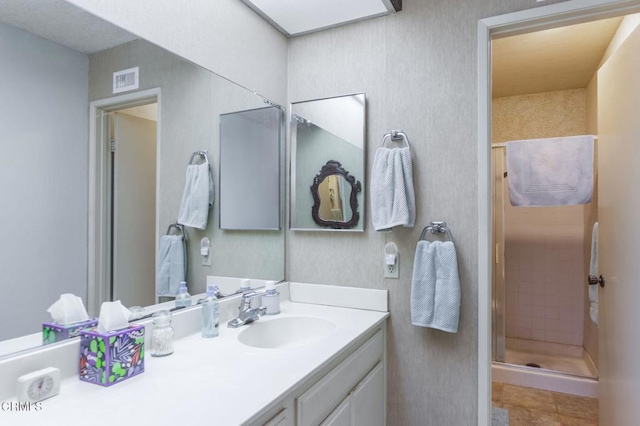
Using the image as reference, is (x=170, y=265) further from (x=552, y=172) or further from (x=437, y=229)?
(x=552, y=172)

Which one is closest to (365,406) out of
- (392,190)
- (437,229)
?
(437,229)

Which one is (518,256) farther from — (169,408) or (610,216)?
(169,408)

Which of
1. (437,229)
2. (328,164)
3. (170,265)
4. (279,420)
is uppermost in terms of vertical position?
(328,164)

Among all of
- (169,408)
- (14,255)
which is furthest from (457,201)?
(14,255)

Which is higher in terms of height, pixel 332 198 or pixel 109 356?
pixel 332 198

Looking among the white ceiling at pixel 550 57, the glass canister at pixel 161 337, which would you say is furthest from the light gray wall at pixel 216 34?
the white ceiling at pixel 550 57

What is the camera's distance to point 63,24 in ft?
3.35

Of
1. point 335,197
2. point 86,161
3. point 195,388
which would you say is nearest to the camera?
point 195,388

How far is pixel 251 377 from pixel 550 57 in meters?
2.93

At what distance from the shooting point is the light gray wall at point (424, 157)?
5.24 ft

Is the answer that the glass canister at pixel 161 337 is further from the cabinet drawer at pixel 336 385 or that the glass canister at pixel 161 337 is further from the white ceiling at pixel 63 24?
the white ceiling at pixel 63 24

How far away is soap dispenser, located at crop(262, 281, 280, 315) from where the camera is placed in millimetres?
1686

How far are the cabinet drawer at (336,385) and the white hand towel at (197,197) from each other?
776mm

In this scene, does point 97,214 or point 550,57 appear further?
point 550,57
